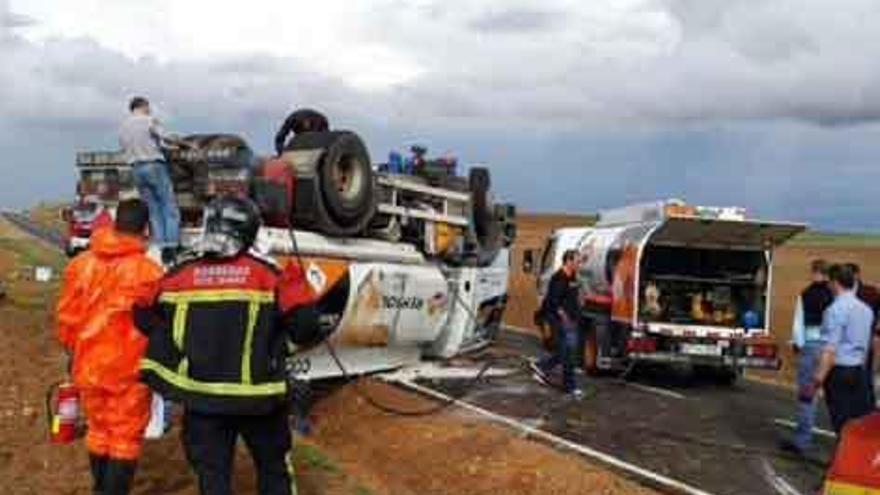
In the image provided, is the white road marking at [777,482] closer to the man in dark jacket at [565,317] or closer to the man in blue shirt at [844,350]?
the man in blue shirt at [844,350]

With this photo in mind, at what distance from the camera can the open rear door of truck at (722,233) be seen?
17.2m

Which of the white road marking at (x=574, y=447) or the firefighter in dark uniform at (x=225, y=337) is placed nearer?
the firefighter in dark uniform at (x=225, y=337)

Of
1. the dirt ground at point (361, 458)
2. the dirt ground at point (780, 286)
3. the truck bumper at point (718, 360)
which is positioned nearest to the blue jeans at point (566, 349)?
the truck bumper at point (718, 360)

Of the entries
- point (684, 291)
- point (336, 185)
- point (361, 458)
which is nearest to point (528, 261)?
point (684, 291)

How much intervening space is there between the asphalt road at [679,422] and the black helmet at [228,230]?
568 centimetres

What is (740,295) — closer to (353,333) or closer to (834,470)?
(353,333)

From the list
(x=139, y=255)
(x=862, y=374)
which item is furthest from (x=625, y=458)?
(x=139, y=255)

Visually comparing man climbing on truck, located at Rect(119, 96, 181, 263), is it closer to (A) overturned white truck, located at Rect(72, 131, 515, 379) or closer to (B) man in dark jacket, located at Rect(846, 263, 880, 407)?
(A) overturned white truck, located at Rect(72, 131, 515, 379)

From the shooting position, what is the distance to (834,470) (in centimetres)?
678

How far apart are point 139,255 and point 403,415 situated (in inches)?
265

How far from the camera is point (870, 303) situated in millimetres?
12320

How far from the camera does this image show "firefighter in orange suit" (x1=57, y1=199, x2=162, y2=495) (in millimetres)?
6734

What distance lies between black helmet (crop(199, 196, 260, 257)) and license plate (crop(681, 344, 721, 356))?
12.2 metres

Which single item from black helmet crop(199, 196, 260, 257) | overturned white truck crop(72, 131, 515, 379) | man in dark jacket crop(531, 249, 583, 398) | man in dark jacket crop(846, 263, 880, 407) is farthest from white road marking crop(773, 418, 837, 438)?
black helmet crop(199, 196, 260, 257)
